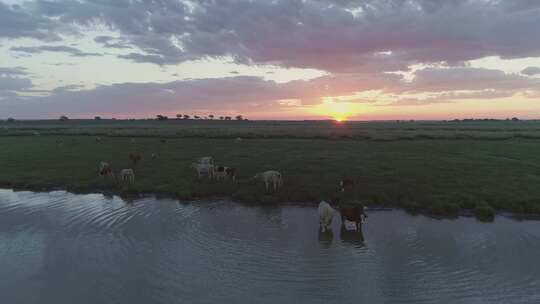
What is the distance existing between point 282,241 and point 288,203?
6.20 m

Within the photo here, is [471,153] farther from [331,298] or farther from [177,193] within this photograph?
[331,298]

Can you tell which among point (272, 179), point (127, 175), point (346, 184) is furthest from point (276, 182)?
point (127, 175)

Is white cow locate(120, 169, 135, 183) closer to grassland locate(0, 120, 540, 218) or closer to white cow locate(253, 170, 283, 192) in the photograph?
grassland locate(0, 120, 540, 218)

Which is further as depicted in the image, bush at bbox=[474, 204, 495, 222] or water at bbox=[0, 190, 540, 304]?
bush at bbox=[474, 204, 495, 222]

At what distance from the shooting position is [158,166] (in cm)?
3136

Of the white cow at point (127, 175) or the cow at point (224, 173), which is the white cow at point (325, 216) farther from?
the white cow at point (127, 175)

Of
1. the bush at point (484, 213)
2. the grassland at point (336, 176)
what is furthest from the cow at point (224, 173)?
the bush at point (484, 213)

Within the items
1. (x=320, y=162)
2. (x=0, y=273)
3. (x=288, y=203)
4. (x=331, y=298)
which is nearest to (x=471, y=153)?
(x=320, y=162)

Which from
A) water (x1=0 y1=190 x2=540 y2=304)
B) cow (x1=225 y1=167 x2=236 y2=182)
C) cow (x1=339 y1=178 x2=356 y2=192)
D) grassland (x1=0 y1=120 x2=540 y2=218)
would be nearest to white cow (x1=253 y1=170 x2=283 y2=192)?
grassland (x1=0 y1=120 x2=540 y2=218)

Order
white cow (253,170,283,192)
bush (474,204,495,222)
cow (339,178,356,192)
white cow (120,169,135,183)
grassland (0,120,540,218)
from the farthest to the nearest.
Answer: white cow (120,169,135,183)
white cow (253,170,283,192)
cow (339,178,356,192)
grassland (0,120,540,218)
bush (474,204,495,222)

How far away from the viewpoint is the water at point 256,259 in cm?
1059

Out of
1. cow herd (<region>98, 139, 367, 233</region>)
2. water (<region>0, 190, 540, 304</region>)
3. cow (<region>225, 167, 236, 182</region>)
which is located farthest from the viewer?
cow (<region>225, 167, 236, 182</region>)

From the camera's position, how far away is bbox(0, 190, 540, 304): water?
34.7 ft

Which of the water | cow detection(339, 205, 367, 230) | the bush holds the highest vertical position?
cow detection(339, 205, 367, 230)
